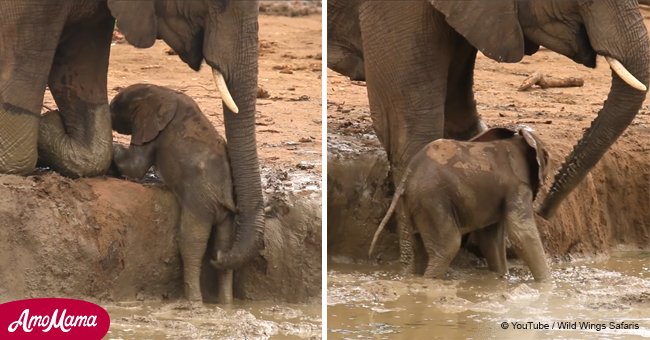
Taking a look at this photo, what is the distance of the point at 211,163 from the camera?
18.1 ft

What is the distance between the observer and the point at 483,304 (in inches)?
219

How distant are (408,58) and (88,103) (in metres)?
1.09

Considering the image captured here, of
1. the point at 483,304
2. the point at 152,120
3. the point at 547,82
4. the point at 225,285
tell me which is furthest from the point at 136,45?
the point at 547,82

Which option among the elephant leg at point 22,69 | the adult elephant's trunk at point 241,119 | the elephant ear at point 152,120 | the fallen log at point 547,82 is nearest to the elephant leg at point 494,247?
the adult elephant's trunk at point 241,119

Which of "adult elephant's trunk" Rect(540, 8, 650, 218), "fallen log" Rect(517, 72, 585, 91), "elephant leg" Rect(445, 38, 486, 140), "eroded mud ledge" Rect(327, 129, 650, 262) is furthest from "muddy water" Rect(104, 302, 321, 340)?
"fallen log" Rect(517, 72, 585, 91)

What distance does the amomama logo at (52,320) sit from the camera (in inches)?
179

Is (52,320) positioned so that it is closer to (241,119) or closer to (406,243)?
(241,119)

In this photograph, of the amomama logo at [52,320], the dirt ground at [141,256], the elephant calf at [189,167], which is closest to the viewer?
the amomama logo at [52,320]

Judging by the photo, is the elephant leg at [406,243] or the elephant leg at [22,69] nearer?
the elephant leg at [22,69]

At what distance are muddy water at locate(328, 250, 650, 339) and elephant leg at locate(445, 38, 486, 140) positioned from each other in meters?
0.63

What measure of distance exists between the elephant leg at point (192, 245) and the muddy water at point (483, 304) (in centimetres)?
44

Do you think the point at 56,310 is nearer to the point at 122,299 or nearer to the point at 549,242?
the point at 122,299

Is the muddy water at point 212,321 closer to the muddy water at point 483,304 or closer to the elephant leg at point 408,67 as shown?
the muddy water at point 483,304

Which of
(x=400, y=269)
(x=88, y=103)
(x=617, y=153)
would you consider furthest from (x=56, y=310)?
(x=617, y=153)
